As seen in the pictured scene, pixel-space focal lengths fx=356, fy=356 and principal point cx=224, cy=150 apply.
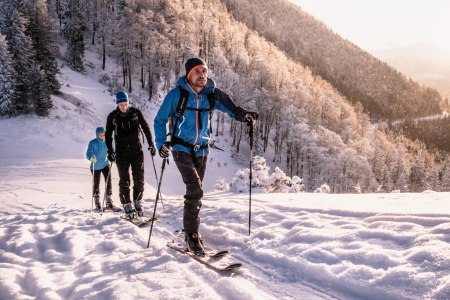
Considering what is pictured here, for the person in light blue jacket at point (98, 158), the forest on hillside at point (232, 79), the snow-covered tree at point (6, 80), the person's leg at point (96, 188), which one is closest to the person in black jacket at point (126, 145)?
the person in light blue jacket at point (98, 158)

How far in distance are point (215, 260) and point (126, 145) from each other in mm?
3918

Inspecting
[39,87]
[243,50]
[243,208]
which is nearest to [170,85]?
[243,50]

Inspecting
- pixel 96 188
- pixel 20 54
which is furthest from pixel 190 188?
pixel 20 54

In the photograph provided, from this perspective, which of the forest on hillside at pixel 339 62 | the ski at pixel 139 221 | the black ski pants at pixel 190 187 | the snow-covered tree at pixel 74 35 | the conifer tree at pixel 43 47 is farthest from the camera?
the forest on hillside at pixel 339 62

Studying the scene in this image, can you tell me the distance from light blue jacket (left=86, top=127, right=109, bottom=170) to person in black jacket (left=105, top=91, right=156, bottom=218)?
2.31m

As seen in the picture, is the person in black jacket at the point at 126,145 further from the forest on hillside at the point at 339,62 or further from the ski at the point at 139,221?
the forest on hillside at the point at 339,62

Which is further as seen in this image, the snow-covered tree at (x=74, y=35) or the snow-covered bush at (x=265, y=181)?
the snow-covered tree at (x=74, y=35)

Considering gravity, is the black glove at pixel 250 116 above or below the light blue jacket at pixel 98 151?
above

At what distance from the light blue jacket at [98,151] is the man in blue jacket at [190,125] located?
5.45 meters

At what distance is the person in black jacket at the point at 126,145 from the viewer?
7668 mm

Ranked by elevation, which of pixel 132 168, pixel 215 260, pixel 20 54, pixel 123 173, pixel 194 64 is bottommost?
pixel 215 260

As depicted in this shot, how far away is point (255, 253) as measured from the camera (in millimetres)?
4949

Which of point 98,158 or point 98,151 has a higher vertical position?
point 98,151

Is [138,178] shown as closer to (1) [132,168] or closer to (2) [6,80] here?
(1) [132,168]
